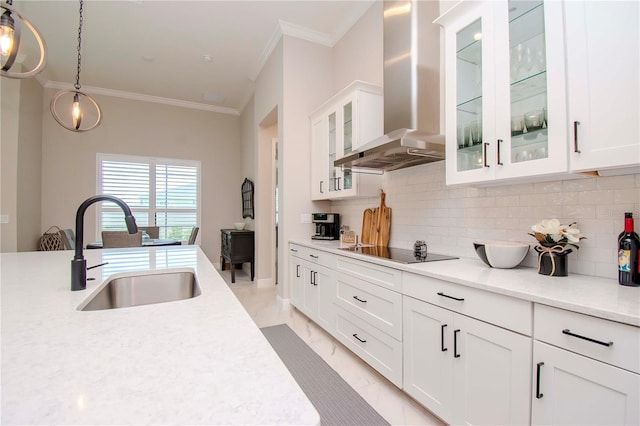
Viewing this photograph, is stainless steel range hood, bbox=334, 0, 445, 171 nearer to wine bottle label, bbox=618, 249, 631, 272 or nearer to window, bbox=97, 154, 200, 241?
wine bottle label, bbox=618, 249, 631, 272

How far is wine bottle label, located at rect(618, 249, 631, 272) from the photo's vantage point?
1.24m

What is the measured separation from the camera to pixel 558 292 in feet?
3.86

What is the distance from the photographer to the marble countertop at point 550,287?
3.27 ft

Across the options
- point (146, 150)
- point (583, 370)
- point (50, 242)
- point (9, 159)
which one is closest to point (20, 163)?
point (9, 159)

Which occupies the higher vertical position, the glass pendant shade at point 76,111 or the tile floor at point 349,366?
the glass pendant shade at point 76,111

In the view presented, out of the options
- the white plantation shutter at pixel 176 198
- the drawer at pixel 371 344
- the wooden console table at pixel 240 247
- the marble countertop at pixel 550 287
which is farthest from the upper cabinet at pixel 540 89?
the white plantation shutter at pixel 176 198

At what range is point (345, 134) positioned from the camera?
9.98 feet

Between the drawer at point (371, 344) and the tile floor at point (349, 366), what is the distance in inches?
3.7

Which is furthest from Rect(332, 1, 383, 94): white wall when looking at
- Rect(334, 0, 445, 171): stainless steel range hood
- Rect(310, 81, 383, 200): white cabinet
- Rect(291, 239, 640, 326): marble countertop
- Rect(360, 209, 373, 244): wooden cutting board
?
Rect(291, 239, 640, 326): marble countertop

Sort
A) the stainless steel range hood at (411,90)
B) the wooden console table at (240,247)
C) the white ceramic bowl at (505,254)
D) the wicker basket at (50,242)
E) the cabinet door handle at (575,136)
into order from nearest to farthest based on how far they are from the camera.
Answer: the cabinet door handle at (575,136) < the white ceramic bowl at (505,254) < the stainless steel range hood at (411,90) < the wicker basket at (50,242) < the wooden console table at (240,247)

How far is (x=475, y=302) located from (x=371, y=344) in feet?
3.19

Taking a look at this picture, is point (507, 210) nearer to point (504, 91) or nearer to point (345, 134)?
point (504, 91)

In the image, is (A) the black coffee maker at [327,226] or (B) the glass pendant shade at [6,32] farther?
(A) the black coffee maker at [327,226]

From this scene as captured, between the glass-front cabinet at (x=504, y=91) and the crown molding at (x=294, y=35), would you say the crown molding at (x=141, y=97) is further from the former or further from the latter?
the glass-front cabinet at (x=504, y=91)
